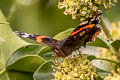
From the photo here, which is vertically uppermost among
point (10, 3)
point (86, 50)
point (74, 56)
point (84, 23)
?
point (84, 23)

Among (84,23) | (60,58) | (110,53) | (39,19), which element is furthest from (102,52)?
(39,19)

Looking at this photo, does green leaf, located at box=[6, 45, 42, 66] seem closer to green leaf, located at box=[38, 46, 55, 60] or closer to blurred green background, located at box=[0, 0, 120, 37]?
green leaf, located at box=[38, 46, 55, 60]

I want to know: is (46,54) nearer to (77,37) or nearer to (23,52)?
(23,52)

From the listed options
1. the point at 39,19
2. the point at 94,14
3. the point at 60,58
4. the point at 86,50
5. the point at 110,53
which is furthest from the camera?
the point at 39,19

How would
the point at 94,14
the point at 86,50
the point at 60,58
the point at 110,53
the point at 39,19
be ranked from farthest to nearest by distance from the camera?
1. the point at 39,19
2. the point at 86,50
3. the point at 110,53
4. the point at 60,58
5. the point at 94,14

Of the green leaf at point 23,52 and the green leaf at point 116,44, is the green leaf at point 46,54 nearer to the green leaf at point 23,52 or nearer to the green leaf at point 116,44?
the green leaf at point 23,52

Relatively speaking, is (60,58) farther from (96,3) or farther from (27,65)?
(96,3)
